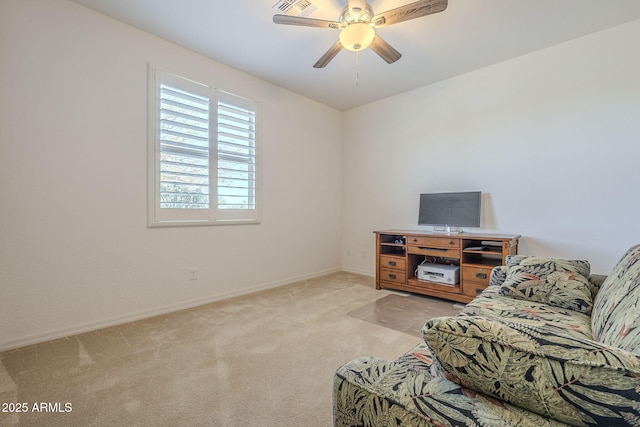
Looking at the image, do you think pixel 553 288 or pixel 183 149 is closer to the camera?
pixel 553 288

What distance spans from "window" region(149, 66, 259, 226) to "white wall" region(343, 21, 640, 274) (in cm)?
218

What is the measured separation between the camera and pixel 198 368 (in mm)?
1942

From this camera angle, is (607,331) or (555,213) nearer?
(607,331)

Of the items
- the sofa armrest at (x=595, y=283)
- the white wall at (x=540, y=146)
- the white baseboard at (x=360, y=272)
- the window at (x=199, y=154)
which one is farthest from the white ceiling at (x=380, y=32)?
the white baseboard at (x=360, y=272)

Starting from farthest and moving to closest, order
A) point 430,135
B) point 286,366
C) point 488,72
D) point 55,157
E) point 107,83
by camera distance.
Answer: point 430,135 → point 488,72 → point 107,83 → point 55,157 → point 286,366

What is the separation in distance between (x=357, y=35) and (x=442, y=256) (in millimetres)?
2497

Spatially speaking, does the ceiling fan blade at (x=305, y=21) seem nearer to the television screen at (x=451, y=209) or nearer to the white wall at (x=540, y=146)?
the white wall at (x=540, y=146)

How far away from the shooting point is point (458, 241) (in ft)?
10.7

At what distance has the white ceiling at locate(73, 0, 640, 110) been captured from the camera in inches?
96.5

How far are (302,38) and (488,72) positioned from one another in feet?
7.67

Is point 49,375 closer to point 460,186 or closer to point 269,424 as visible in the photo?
point 269,424

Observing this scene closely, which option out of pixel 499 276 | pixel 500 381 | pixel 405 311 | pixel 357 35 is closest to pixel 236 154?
pixel 357 35

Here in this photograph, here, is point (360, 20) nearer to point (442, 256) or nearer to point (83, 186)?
point (442, 256)

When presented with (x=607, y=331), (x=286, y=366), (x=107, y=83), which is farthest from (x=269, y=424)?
(x=107, y=83)
